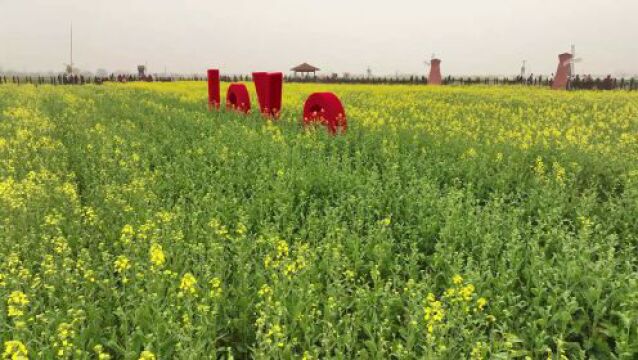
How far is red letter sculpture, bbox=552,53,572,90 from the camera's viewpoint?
131 feet

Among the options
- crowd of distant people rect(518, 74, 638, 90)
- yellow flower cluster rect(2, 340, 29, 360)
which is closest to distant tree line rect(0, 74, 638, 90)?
crowd of distant people rect(518, 74, 638, 90)

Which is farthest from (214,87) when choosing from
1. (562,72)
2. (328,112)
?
(562,72)

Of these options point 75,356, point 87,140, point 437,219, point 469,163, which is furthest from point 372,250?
point 87,140

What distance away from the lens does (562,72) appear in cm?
4053

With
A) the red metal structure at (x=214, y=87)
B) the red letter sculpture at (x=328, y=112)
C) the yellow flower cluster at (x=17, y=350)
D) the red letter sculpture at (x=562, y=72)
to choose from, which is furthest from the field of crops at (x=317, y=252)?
the red letter sculpture at (x=562, y=72)

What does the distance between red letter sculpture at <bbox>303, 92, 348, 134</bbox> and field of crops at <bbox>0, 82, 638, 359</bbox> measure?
0.51 meters

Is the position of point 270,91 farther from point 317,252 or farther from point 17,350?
point 17,350

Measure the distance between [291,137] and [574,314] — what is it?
7.83 metres

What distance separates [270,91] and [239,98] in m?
2.52

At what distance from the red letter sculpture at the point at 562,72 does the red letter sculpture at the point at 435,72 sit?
508 inches

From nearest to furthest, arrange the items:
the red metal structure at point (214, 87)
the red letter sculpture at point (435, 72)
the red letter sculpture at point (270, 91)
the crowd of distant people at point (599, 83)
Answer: the red letter sculpture at point (270, 91), the red metal structure at point (214, 87), the crowd of distant people at point (599, 83), the red letter sculpture at point (435, 72)

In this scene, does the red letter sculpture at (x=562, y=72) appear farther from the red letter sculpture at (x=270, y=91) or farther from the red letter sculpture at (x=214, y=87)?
the red letter sculpture at (x=270, y=91)

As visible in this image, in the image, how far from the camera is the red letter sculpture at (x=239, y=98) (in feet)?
53.2

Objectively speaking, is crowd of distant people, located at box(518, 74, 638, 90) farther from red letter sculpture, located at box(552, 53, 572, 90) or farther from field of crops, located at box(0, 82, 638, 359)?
field of crops, located at box(0, 82, 638, 359)
